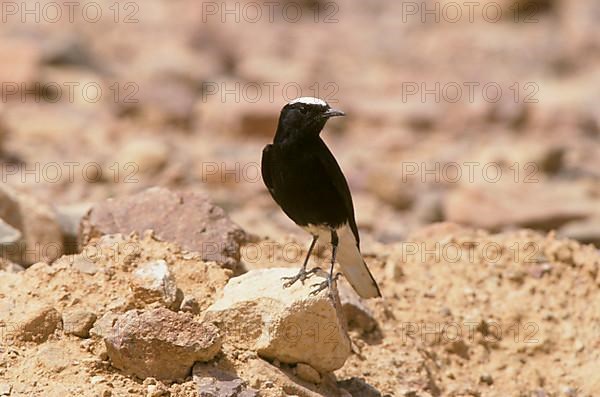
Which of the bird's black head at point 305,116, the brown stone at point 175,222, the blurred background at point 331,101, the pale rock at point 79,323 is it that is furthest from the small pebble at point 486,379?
the blurred background at point 331,101

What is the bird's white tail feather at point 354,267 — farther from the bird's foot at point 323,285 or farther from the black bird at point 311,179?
the bird's foot at point 323,285

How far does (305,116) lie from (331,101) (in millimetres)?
14245

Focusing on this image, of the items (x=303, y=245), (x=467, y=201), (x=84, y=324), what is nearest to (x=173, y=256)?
(x=84, y=324)

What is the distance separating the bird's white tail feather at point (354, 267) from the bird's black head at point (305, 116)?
828 millimetres

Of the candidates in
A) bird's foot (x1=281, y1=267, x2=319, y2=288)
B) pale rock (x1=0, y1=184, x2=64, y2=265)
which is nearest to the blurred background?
pale rock (x1=0, y1=184, x2=64, y2=265)

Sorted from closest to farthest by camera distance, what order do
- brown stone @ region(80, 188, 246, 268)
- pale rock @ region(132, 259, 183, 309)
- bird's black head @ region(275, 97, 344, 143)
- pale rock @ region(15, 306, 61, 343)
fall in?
pale rock @ region(15, 306, 61, 343)
pale rock @ region(132, 259, 183, 309)
bird's black head @ region(275, 97, 344, 143)
brown stone @ region(80, 188, 246, 268)

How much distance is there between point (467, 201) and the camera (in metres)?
15.4

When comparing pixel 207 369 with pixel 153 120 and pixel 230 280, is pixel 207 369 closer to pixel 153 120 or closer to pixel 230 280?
pixel 230 280

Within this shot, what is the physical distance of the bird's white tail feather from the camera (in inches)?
300

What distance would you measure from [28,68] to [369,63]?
27.8ft

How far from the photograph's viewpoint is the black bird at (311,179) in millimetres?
7422

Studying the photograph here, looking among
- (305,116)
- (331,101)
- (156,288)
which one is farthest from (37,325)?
(331,101)

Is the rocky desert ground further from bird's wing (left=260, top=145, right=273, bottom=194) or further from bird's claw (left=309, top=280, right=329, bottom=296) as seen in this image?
bird's wing (left=260, top=145, right=273, bottom=194)

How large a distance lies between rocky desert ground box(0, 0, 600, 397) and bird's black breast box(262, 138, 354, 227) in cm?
57
